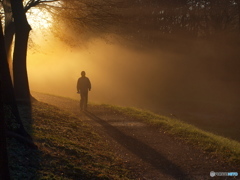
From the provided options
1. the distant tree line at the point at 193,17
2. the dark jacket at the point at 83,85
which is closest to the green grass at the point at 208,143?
the dark jacket at the point at 83,85

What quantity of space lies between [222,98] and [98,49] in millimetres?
16462

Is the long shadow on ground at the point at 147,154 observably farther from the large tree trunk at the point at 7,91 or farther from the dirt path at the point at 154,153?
the large tree trunk at the point at 7,91

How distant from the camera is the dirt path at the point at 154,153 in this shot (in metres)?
6.76

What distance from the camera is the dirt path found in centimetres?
676

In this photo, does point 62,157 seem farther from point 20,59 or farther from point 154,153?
point 20,59

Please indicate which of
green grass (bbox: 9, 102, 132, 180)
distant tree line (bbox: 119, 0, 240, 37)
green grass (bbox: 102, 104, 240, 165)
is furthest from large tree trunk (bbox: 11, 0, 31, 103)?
distant tree line (bbox: 119, 0, 240, 37)

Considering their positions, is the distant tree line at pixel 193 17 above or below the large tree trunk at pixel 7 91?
above

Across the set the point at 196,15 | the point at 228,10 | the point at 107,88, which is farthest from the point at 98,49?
the point at 228,10

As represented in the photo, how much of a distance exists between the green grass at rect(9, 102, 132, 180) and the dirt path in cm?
42

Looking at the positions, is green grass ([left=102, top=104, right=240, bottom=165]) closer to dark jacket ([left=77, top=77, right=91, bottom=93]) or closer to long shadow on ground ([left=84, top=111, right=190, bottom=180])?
long shadow on ground ([left=84, top=111, right=190, bottom=180])

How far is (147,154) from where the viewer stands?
798 cm

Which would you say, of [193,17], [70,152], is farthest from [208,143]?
[193,17]

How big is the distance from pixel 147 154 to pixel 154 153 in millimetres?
198

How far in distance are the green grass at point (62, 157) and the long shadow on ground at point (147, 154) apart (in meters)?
0.62
